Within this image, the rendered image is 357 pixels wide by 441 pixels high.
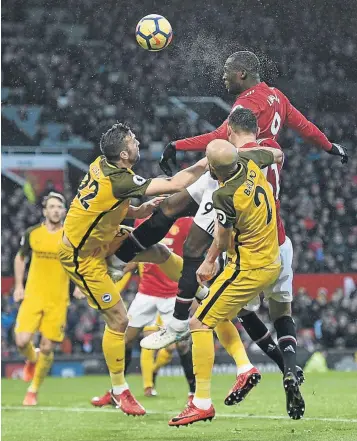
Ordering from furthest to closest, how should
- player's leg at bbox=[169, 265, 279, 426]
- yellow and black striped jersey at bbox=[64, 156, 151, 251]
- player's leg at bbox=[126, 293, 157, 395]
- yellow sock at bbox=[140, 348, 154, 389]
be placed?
yellow sock at bbox=[140, 348, 154, 389], player's leg at bbox=[126, 293, 157, 395], yellow and black striped jersey at bbox=[64, 156, 151, 251], player's leg at bbox=[169, 265, 279, 426]

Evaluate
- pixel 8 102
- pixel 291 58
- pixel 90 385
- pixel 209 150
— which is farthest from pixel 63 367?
pixel 209 150

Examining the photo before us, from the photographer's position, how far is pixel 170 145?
8258mm

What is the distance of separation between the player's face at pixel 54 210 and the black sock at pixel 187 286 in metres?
4.29

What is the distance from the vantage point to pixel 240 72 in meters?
8.16

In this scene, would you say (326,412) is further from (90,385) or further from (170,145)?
(90,385)

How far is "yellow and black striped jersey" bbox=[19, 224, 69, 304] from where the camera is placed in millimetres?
12523

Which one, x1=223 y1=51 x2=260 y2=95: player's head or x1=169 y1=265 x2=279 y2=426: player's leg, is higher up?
x1=223 y1=51 x2=260 y2=95: player's head

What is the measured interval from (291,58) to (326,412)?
3447 millimetres

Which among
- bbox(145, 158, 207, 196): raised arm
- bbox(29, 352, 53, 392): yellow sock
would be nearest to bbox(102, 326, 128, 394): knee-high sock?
bbox(145, 158, 207, 196): raised arm

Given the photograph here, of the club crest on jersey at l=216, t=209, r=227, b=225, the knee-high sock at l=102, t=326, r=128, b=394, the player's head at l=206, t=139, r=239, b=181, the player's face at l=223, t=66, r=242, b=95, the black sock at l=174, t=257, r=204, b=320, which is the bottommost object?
the knee-high sock at l=102, t=326, r=128, b=394

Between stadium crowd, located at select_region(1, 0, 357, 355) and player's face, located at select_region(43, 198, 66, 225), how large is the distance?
1.86m

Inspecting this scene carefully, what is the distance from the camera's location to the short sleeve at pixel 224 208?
7.18m

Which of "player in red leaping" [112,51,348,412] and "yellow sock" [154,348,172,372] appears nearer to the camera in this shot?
"player in red leaping" [112,51,348,412]

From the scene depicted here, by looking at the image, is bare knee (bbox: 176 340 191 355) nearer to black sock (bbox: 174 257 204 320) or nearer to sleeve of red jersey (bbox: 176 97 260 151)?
black sock (bbox: 174 257 204 320)
